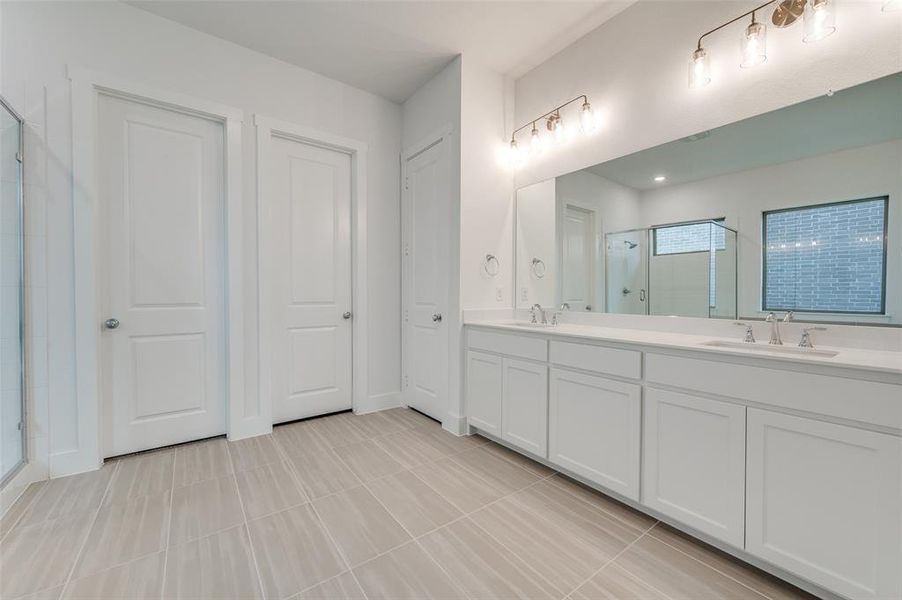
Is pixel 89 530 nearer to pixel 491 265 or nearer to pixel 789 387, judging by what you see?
pixel 491 265

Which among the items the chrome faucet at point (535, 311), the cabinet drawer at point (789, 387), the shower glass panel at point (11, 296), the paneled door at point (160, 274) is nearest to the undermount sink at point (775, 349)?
the cabinet drawer at point (789, 387)

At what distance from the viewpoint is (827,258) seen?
159cm

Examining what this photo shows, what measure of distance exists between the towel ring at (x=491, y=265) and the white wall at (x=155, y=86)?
98cm

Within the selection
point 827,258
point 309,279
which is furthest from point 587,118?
point 309,279

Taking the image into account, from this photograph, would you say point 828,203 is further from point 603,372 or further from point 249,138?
point 249,138

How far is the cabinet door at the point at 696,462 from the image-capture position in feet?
4.63

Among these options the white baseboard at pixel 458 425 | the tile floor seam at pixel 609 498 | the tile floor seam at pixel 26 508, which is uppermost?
the white baseboard at pixel 458 425

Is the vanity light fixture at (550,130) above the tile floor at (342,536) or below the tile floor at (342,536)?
above

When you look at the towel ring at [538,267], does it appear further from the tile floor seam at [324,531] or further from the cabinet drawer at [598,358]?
the tile floor seam at [324,531]

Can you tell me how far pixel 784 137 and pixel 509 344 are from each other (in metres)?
1.73

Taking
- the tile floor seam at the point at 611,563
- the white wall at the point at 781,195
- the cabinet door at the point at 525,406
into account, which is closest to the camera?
the tile floor seam at the point at 611,563

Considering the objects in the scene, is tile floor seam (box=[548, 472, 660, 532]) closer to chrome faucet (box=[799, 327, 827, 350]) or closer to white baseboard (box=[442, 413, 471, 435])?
white baseboard (box=[442, 413, 471, 435])

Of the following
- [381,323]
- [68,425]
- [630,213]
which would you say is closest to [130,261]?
[68,425]

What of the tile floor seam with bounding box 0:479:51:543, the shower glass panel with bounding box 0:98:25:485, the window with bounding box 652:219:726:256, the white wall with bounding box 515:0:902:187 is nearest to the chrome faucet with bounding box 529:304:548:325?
the window with bounding box 652:219:726:256
